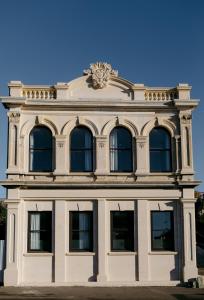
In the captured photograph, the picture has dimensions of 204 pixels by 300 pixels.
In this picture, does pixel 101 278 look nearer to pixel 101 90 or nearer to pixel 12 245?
pixel 12 245

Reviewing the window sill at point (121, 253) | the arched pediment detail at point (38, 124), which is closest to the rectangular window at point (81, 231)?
the window sill at point (121, 253)

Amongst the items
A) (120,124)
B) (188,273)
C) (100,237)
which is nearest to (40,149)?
(120,124)

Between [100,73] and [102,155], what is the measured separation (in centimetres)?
367

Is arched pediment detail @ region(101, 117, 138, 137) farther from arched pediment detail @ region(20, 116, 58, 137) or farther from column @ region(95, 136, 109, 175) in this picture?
arched pediment detail @ region(20, 116, 58, 137)

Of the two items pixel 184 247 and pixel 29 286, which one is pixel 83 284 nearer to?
pixel 29 286

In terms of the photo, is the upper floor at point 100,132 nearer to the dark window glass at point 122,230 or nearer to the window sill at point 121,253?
the dark window glass at point 122,230

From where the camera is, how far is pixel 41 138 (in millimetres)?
21469

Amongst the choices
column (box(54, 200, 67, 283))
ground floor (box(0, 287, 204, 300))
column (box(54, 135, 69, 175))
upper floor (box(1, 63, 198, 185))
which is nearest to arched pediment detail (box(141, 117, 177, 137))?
upper floor (box(1, 63, 198, 185))

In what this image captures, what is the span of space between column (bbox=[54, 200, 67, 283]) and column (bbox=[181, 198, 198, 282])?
5.03 m

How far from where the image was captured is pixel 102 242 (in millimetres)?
20406

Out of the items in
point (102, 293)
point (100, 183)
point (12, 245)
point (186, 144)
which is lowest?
point (102, 293)

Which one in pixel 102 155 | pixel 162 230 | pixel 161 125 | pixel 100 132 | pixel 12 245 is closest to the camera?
pixel 12 245

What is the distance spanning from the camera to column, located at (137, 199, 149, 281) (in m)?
20.4

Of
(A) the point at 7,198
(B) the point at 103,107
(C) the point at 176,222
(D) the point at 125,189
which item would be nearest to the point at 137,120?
(B) the point at 103,107
